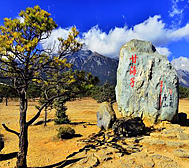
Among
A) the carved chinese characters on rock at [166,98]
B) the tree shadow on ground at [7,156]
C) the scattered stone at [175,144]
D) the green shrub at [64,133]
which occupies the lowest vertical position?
the tree shadow on ground at [7,156]

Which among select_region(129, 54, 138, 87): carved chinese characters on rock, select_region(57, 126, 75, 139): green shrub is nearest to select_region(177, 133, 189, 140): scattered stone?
select_region(129, 54, 138, 87): carved chinese characters on rock

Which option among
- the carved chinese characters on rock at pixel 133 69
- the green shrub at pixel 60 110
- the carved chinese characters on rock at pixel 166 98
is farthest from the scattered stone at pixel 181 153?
the green shrub at pixel 60 110

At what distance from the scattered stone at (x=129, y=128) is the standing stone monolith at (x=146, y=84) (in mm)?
1873

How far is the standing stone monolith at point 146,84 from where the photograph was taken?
1258cm

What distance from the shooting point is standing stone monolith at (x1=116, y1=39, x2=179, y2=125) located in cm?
1258

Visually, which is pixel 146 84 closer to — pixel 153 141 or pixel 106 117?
pixel 106 117

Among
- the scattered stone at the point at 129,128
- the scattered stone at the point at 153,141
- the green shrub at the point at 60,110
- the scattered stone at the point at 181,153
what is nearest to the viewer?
the scattered stone at the point at 181,153

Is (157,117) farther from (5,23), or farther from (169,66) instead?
(5,23)

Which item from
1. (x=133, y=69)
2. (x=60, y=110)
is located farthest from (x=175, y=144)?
(x=60, y=110)

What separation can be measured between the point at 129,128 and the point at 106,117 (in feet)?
9.64

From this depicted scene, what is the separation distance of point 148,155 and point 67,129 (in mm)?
7168

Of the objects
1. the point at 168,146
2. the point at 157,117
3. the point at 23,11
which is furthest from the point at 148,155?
the point at 23,11

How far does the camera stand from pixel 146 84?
519 inches

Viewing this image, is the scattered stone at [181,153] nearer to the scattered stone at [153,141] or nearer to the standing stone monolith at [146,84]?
the scattered stone at [153,141]
